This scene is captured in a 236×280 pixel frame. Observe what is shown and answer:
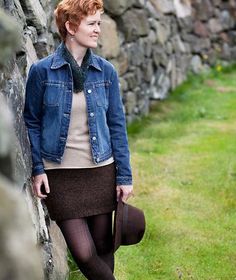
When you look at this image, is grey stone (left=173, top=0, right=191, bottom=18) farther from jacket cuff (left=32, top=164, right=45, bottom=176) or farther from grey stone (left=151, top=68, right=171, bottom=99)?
jacket cuff (left=32, top=164, right=45, bottom=176)

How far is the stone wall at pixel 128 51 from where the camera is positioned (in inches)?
130

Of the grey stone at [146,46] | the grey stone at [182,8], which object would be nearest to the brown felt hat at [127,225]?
the grey stone at [146,46]

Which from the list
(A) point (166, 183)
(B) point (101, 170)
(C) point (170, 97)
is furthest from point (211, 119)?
(B) point (101, 170)

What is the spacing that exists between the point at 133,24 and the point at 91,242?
5303 millimetres

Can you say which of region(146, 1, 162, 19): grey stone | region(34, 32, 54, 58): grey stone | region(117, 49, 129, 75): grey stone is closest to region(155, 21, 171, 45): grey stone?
region(146, 1, 162, 19): grey stone

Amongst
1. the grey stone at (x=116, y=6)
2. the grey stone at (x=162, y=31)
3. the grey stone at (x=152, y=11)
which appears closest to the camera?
the grey stone at (x=116, y=6)

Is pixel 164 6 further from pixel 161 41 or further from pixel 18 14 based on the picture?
pixel 18 14

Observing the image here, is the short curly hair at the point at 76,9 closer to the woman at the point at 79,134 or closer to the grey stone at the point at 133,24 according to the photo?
the woman at the point at 79,134

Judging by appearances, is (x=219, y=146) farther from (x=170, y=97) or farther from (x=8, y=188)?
(x=8, y=188)

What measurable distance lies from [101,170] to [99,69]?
0.48 meters

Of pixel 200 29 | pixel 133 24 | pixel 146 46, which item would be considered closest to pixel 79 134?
pixel 133 24

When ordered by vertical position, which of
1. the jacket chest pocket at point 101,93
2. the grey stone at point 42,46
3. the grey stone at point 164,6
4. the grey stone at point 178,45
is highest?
the jacket chest pocket at point 101,93

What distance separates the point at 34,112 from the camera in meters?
3.33

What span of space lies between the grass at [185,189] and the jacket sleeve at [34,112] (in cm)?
118
